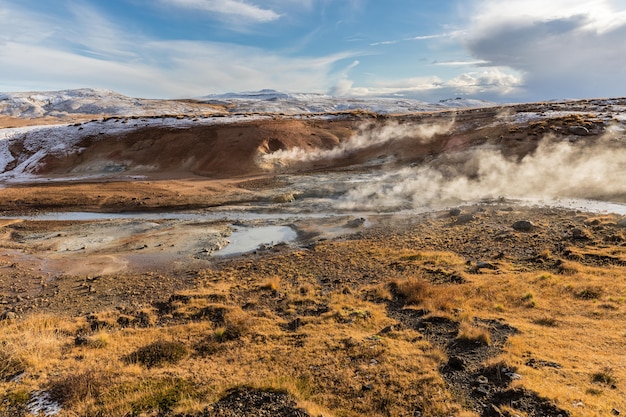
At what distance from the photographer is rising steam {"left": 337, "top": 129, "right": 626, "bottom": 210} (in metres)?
28.1

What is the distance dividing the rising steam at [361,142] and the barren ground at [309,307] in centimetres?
1221

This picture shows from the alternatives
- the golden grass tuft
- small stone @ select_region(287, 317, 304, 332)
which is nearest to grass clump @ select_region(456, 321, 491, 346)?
small stone @ select_region(287, 317, 304, 332)

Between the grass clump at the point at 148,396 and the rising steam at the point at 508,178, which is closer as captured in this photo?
the grass clump at the point at 148,396

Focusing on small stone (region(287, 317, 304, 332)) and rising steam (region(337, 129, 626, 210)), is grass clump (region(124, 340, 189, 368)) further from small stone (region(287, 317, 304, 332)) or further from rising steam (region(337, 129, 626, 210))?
rising steam (region(337, 129, 626, 210))

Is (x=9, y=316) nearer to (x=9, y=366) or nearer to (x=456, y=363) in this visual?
(x=9, y=366)

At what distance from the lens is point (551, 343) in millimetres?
9531

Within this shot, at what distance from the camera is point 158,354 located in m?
9.59

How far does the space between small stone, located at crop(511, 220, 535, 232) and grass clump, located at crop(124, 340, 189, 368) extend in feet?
59.2

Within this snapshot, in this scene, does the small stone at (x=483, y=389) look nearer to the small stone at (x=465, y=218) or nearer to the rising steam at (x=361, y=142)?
the small stone at (x=465, y=218)

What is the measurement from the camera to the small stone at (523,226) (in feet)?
66.2

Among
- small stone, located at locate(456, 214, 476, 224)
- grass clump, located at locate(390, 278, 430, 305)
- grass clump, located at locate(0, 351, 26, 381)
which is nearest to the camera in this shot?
grass clump, located at locate(0, 351, 26, 381)

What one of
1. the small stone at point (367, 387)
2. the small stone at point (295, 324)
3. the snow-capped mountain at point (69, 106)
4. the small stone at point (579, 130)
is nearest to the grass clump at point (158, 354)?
the small stone at point (295, 324)

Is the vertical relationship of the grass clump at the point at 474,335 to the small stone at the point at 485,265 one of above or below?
above

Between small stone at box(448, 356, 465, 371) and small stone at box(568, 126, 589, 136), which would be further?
small stone at box(568, 126, 589, 136)
